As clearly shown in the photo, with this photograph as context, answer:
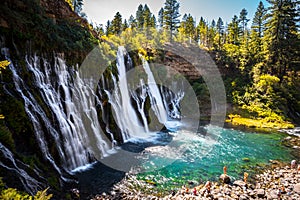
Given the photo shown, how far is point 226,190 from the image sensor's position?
8.59 meters

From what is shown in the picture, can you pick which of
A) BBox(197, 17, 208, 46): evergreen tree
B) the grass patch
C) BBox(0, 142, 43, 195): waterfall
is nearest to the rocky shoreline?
BBox(0, 142, 43, 195): waterfall

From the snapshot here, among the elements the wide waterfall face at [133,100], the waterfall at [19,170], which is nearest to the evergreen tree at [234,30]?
the wide waterfall face at [133,100]

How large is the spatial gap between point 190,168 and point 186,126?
11.1 metres

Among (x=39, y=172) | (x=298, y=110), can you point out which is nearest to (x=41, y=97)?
(x=39, y=172)

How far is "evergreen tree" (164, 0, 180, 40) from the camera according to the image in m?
43.9

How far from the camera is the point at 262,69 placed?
31875 millimetres

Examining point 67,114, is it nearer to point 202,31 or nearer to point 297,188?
point 297,188

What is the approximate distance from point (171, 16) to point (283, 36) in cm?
2298

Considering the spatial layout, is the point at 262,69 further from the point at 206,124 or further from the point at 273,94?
the point at 206,124

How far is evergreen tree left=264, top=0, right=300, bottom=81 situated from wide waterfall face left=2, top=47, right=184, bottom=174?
23971mm

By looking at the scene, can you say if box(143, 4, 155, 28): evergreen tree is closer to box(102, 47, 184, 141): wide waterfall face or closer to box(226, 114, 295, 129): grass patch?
box(102, 47, 184, 141): wide waterfall face

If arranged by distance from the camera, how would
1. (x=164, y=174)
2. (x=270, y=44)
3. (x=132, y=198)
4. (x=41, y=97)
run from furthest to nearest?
(x=270, y=44) < (x=164, y=174) < (x=41, y=97) < (x=132, y=198)

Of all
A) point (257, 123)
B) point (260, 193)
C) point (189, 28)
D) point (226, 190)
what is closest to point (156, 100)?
point (257, 123)

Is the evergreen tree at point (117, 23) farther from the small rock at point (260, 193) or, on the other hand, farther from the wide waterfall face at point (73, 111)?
the small rock at point (260, 193)
